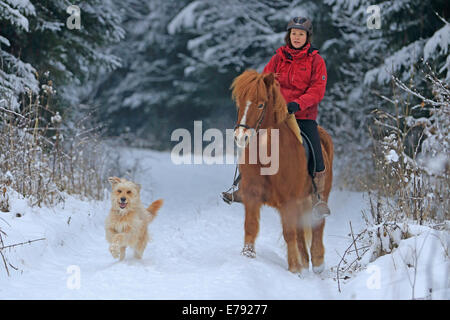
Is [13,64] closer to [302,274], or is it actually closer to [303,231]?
[303,231]

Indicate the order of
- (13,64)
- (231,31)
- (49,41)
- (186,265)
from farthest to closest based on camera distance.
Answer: (231,31) < (49,41) < (13,64) < (186,265)

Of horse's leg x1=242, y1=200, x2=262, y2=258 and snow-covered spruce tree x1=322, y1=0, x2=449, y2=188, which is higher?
snow-covered spruce tree x1=322, y1=0, x2=449, y2=188

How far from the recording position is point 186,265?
544 centimetres

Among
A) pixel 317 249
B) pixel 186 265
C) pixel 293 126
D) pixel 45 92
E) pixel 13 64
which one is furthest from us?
pixel 13 64

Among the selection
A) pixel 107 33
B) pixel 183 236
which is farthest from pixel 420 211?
pixel 107 33

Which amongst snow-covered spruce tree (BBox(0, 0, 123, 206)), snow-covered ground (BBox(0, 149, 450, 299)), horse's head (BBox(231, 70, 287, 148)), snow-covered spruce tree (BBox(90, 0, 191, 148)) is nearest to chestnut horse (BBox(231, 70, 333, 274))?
horse's head (BBox(231, 70, 287, 148))

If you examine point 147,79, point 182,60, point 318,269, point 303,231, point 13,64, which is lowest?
point 318,269

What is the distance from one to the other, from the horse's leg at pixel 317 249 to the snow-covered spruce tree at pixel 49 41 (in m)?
4.61

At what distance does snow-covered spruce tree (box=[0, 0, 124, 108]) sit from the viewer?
8297 millimetres

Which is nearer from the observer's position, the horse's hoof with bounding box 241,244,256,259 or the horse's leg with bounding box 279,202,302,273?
the horse's leg with bounding box 279,202,302,273

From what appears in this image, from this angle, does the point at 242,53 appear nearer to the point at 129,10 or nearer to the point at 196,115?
the point at 196,115

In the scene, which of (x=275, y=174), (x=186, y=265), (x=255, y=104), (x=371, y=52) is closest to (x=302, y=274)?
(x=275, y=174)

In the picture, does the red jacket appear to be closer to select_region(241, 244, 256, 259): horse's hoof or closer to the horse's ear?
the horse's ear

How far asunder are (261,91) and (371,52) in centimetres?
952
